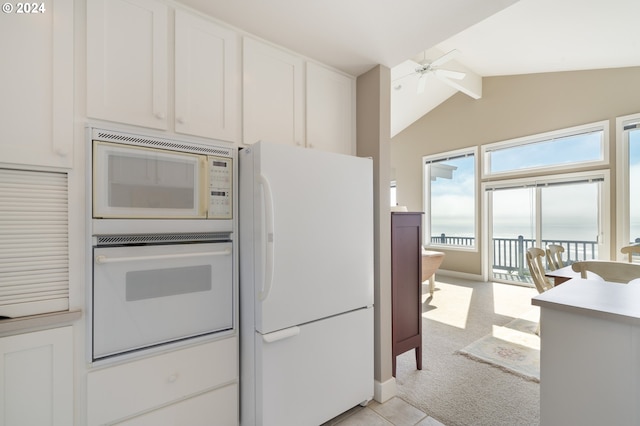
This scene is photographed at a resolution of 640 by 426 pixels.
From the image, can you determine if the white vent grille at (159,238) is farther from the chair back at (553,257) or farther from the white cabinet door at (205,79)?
the chair back at (553,257)

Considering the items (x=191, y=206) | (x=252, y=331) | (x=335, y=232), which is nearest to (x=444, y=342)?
→ (x=335, y=232)

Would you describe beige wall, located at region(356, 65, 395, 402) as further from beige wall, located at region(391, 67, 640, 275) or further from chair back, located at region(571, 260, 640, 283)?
beige wall, located at region(391, 67, 640, 275)

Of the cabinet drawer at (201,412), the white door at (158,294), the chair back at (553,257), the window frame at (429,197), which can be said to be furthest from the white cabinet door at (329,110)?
the window frame at (429,197)

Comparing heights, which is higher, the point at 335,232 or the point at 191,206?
the point at 191,206

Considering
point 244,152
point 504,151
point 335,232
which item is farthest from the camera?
point 504,151

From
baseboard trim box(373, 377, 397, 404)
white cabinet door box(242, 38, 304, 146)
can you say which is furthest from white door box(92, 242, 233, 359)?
baseboard trim box(373, 377, 397, 404)

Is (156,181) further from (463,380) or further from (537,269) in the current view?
(537,269)

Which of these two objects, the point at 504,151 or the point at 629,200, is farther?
the point at 504,151

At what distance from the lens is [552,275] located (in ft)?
7.86

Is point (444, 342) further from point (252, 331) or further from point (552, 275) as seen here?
point (252, 331)

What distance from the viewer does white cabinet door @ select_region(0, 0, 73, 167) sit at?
1145 millimetres

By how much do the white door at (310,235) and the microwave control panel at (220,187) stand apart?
27 centimetres

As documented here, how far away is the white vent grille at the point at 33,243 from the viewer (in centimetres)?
116

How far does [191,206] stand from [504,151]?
19.1 ft
